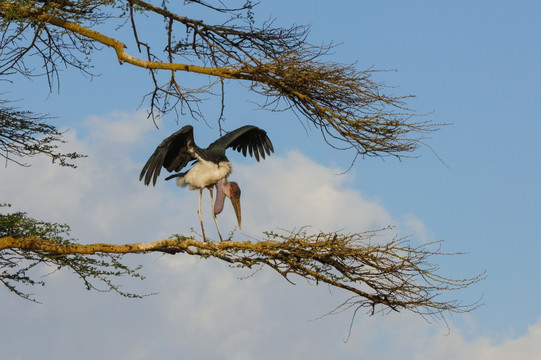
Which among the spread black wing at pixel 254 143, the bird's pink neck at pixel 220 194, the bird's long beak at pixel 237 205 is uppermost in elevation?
the spread black wing at pixel 254 143

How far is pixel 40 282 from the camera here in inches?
392

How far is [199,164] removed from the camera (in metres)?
9.08

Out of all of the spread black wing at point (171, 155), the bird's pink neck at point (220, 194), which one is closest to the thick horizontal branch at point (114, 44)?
the spread black wing at point (171, 155)

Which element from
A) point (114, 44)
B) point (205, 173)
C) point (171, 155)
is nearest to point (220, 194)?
point (205, 173)

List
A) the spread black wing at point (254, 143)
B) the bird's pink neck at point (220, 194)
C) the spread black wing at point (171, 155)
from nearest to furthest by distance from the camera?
the spread black wing at point (171, 155) < the bird's pink neck at point (220, 194) < the spread black wing at point (254, 143)

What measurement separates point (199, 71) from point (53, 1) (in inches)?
75.2

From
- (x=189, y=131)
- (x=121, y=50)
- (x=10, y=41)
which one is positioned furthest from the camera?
(x=10, y=41)

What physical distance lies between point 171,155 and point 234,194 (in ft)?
2.95

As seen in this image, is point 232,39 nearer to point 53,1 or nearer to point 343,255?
point 53,1

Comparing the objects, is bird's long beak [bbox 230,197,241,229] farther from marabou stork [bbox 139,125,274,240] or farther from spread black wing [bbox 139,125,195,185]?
spread black wing [bbox 139,125,195,185]

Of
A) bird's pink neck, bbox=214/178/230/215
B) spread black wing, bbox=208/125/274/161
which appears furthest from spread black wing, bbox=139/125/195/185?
spread black wing, bbox=208/125/274/161

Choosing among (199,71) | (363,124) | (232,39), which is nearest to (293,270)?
(363,124)

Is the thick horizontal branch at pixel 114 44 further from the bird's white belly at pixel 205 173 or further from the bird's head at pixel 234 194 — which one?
the bird's head at pixel 234 194

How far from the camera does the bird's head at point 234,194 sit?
370 inches
